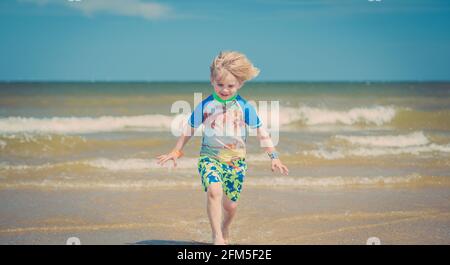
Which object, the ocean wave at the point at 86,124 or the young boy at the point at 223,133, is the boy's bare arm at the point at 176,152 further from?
the ocean wave at the point at 86,124

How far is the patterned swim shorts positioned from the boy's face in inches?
19.3

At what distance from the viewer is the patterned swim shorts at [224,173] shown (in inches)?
138

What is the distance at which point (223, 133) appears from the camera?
11.7ft

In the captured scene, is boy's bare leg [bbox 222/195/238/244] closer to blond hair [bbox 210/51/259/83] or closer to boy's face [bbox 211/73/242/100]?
boy's face [bbox 211/73/242/100]

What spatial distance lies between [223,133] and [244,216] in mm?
1544

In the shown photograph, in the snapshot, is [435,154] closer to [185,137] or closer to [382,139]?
[382,139]

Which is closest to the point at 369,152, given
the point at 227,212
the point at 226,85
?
the point at 227,212

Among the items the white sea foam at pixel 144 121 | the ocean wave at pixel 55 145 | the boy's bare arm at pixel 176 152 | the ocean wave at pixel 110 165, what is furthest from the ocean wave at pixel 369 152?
the white sea foam at pixel 144 121

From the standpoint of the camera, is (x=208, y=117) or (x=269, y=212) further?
(x=269, y=212)

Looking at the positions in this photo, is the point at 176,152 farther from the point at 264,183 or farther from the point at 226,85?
the point at 264,183

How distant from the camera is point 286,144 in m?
10.1

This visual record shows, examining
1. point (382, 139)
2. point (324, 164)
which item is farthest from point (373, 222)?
point (382, 139)
